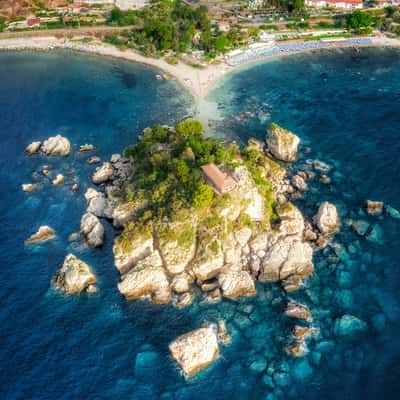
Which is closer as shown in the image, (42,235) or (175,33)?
(42,235)

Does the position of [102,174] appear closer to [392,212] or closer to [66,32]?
[392,212]

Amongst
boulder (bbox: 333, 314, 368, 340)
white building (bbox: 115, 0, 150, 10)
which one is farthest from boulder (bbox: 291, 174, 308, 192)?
white building (bbox: 115, 0, 150, 10)

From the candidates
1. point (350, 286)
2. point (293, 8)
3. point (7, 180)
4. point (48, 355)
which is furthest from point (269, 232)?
point (293, 8)

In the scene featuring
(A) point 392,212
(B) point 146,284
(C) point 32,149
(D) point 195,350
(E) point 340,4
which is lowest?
(D) point 195,350

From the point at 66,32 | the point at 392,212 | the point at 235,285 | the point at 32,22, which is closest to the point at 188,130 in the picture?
the point at 235,285

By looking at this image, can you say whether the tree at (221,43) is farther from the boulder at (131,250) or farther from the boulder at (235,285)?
the boulder at (235,285)

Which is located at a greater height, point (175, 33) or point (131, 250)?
point (175, 33)

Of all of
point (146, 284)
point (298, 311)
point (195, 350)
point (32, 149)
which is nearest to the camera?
point (195, 350)
